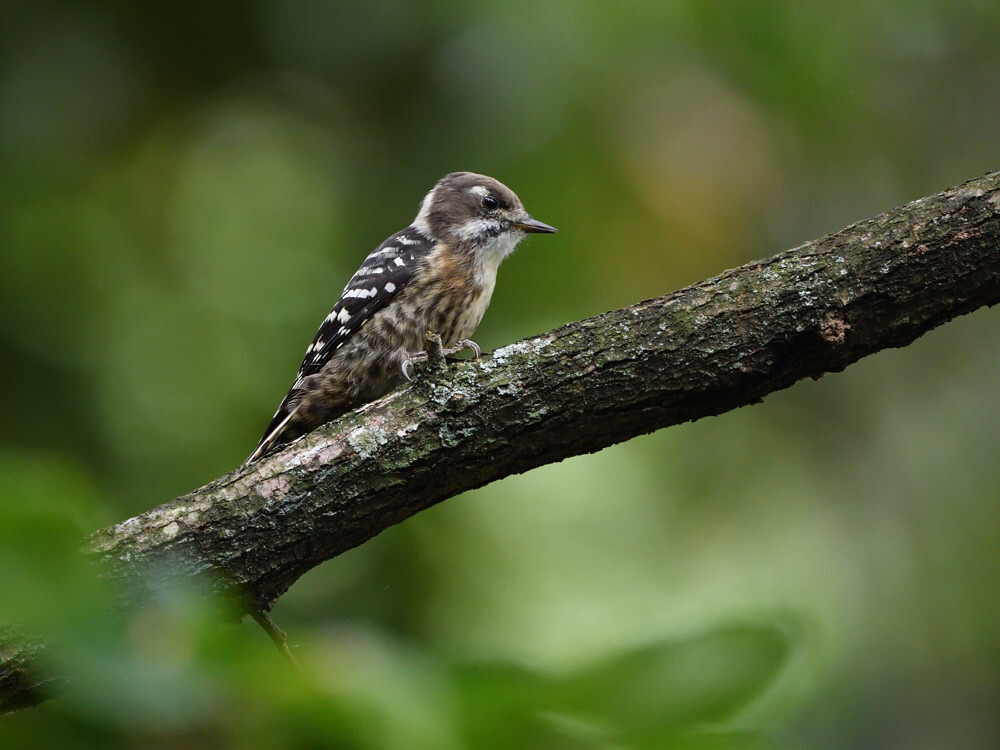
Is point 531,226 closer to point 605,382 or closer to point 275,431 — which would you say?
point 275,431

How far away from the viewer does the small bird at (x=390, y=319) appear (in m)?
4.49

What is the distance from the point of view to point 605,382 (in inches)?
118

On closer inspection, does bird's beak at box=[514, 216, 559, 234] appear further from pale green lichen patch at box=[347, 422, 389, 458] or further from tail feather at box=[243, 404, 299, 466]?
pale green lichen patch at box=[347, 422, 389, 458]

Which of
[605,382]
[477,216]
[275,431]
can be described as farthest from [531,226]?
[605,382]

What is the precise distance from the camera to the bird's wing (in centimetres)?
447

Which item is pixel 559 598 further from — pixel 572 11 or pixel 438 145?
pixel 572 11

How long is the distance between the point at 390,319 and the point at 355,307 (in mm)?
187

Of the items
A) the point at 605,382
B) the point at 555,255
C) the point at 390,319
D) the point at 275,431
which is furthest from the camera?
the point at 555,255

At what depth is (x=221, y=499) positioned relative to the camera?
2.97m

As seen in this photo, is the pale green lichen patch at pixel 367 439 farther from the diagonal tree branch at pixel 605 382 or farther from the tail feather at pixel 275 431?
the tail feather at pixel 275 431

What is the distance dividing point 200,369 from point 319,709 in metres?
5.36

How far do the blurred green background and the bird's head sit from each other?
572 mm

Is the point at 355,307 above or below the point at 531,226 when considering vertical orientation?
below

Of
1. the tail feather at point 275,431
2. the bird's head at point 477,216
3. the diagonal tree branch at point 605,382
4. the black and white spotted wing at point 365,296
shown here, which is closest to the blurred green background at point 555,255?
the bird's head at point 477,216
